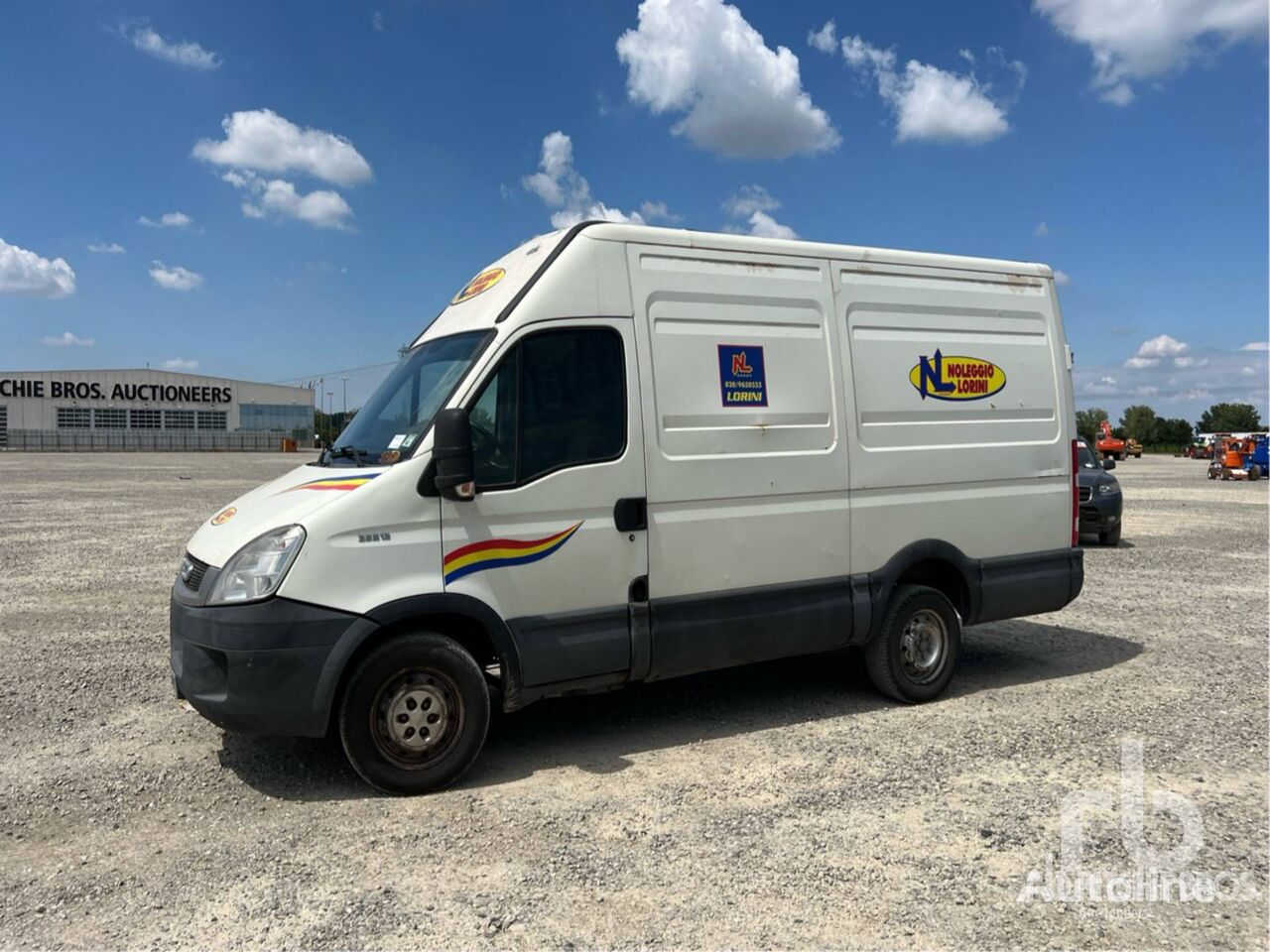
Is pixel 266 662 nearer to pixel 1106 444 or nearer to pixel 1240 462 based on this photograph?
pixel 1240 462

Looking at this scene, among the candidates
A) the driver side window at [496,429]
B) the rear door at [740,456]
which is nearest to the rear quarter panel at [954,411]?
the rear door at [740,456]

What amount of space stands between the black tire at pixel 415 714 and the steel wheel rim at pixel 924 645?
2986 mm

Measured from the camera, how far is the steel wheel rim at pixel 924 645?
630 cm

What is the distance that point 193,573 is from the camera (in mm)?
4766

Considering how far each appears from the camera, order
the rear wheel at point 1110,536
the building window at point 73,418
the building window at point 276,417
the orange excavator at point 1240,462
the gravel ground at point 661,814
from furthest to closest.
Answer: the building window at point 276,417, the building window at point 73,418, the orange excavator at point 1240,462, the rear wheel at point 1110,536, the gravel ground at point 661,814

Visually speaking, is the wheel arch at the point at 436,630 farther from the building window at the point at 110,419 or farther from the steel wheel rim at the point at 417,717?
the building window at the point at 110,419

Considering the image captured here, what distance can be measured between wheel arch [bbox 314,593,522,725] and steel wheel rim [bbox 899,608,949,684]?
276 cm

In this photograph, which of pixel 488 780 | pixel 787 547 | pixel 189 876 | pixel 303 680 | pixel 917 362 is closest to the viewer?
pixel 189 876

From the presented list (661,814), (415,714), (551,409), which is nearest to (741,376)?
(551,409)

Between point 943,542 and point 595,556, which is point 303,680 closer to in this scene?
point 595,556

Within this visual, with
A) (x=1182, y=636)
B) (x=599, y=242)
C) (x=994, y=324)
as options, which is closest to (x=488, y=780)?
(x=599, y=242)

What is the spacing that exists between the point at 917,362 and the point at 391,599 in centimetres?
379

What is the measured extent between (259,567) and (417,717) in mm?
1055

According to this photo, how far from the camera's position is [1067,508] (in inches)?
274
